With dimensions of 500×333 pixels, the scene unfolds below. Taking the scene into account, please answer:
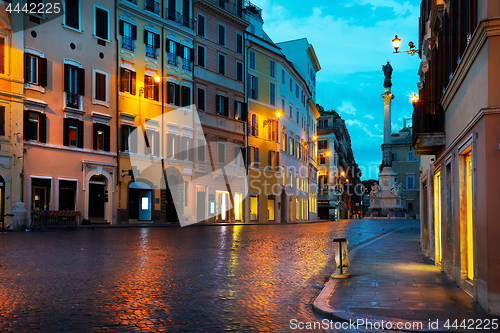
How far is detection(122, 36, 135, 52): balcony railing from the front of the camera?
128 feet

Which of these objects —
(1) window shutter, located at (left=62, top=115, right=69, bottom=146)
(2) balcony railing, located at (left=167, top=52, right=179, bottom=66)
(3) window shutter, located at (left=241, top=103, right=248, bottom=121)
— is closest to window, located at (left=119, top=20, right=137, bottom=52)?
(2) balcony railing, located at (left=167, top=52, right=179, bottom=66)

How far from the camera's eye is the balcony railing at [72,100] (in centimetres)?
3417

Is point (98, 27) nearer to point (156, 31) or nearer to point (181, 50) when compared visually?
point (156, 31)

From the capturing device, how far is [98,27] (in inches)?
1449

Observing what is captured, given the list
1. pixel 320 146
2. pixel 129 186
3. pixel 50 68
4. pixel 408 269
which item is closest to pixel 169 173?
pixel 129 186

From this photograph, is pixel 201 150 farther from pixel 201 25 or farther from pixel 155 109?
pixel 201 25

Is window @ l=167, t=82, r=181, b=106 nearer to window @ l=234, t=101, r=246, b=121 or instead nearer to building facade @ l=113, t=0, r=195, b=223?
building facade @ l=113, t=0, r=195, b=223

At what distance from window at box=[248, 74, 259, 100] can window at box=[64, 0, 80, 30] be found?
20.2m

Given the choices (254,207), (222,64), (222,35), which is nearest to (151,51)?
(222,64)

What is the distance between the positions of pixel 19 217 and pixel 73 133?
7.86 m

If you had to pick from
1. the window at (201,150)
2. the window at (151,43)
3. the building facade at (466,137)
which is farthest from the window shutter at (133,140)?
the building facade at (466,137)

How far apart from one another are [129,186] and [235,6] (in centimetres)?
2113

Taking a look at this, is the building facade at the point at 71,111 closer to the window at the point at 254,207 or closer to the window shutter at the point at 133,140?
the window shutter at the point at 133,140

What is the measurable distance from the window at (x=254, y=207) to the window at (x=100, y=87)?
64.4ft
